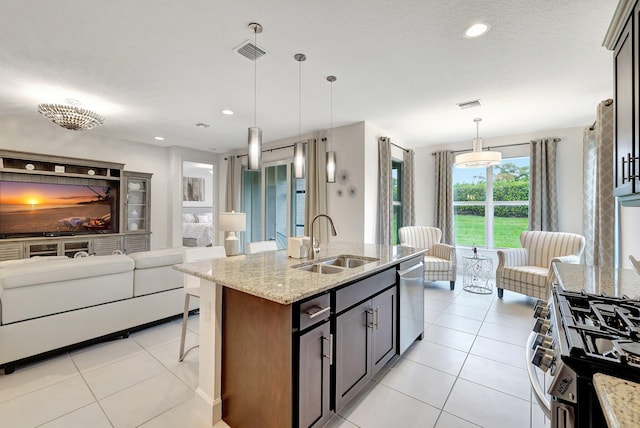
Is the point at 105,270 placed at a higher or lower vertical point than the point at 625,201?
lower

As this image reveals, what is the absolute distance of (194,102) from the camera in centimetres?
376

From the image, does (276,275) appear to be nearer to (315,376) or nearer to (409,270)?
(315,376)

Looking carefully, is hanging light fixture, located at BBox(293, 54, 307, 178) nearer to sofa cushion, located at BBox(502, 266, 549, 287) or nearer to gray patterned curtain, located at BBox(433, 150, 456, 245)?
sofa cushion, located at BBox(502, 266, 549, 287)

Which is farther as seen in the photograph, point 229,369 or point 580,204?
point 580,204

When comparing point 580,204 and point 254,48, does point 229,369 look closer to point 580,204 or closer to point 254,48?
point 254,48

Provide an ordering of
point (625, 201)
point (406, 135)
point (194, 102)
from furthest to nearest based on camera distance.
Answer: point (406, 135) < point (194, 102) < point (625, 201)

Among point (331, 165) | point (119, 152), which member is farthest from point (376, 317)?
point (119, 152)

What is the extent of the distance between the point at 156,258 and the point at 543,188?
5.96 m

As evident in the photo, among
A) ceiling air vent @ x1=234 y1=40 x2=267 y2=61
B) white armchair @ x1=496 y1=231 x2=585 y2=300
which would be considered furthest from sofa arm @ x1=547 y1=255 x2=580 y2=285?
ceiling air vent @ x1=234 y1=40 x2=267 y2=61

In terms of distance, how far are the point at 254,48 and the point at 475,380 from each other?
133 inches

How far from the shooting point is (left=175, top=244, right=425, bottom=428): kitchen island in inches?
55.9

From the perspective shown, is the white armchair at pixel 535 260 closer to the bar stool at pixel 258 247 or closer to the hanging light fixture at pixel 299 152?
the hanging light fixture at pixel 299 152

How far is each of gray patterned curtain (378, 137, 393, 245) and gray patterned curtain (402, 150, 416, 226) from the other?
3.38 ft

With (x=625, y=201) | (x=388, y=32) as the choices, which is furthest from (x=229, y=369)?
(x=388, y=32)
